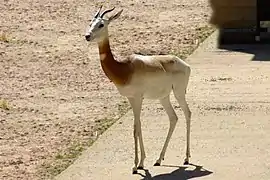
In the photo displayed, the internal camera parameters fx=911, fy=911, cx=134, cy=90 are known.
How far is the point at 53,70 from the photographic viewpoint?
47.1 feet

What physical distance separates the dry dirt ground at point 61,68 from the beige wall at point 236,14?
366mm

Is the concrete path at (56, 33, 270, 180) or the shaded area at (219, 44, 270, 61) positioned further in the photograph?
the shaded area at (219, 44, 270, 61)

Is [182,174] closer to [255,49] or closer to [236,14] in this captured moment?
[255,49]

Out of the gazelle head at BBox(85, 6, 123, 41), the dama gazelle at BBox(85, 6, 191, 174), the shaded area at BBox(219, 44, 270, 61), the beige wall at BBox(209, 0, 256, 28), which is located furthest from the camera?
the beige wall at BBox(209, 0, 256, 28)

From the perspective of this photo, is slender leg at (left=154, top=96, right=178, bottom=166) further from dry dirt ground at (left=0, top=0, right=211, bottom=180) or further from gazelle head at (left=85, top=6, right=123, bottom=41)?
gazelle head at (left=85, top=6, right=123, bottom=41)

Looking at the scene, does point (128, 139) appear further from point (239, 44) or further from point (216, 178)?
point (239, 44)

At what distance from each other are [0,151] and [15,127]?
105 centimetres

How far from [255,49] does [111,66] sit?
729 centimetres

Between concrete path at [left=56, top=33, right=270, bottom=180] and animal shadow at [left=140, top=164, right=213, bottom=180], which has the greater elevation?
concrete path at [left=56, top=33, right=270, bottom=180]

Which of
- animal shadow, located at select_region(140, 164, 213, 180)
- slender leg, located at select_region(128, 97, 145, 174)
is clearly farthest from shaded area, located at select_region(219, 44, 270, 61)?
slender leg, located at select_region(128, 97, 145, 174)

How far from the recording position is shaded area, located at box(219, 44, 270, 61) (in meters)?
14.9

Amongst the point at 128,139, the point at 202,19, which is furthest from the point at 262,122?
the point at 202,19

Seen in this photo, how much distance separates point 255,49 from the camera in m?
15.7

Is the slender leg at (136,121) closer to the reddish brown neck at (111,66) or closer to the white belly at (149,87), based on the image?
the white belly at (149,87)
